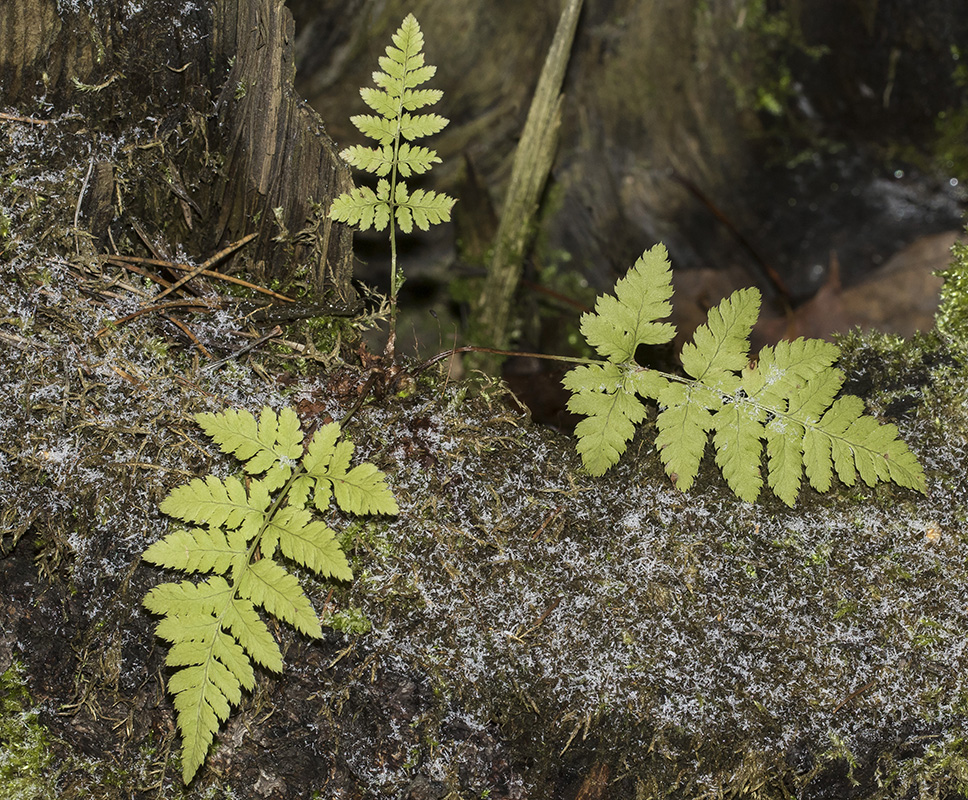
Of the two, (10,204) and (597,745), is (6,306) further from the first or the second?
(597,745)

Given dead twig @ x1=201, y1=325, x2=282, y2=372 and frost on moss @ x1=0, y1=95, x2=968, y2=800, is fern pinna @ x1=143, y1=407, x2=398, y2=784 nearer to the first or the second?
frost on moss @ x1=0, y1=95, x2=968, y2=800

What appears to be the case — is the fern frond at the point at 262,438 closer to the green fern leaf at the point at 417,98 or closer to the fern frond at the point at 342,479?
the fern frond at the point at 342,479

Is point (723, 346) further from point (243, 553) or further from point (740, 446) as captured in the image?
point (243, 553)

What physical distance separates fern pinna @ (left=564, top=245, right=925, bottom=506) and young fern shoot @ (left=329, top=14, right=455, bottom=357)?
2.27 feet

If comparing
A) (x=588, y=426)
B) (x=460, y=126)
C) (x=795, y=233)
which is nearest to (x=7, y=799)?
(x=588, y=426)

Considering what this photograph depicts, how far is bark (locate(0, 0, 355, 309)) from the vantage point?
2295mm

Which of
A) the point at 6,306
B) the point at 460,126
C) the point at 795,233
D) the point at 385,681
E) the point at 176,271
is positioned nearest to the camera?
the point at 385,681

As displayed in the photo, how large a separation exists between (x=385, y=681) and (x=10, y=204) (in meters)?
1.94

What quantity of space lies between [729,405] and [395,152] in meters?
1.40

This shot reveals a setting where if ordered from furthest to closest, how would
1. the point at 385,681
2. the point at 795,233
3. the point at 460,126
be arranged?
the point at 795,233 → the point at 460,126 → the point at 385,681

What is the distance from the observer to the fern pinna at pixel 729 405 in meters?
2.18

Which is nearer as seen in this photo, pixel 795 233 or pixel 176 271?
pixel 176 271

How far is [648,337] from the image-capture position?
232 cm

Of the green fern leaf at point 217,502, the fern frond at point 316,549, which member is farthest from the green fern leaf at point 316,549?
the green fern leaf at point 217,502
